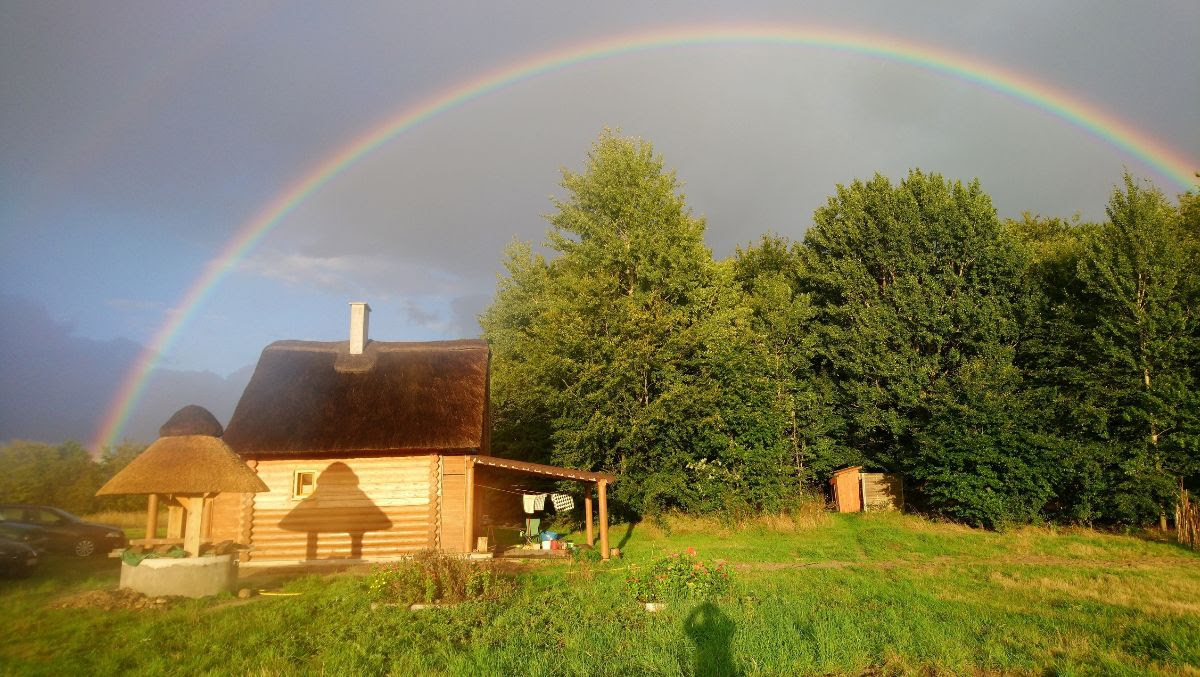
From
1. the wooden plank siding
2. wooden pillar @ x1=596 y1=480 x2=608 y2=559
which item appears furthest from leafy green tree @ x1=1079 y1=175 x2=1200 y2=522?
wooden pillar @ x1=596 y1=480 x2=608 y2=559

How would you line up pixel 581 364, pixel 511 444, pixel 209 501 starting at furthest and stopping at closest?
pixel 511 444, pixel 581 364, pixel 209 501

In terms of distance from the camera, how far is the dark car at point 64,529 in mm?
17781

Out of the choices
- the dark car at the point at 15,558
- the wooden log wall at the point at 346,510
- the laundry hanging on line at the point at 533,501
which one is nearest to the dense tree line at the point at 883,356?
the laundry hanging on line at the point at 533,501

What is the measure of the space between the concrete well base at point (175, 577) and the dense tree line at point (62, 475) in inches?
554

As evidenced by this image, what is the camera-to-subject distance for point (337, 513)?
18141 millimetres

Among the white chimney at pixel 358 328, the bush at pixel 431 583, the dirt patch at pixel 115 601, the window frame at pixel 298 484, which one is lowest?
the dirt patch at pixel 115 601

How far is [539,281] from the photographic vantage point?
35625mm

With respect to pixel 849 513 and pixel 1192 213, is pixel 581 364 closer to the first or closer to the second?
pixel 849 513

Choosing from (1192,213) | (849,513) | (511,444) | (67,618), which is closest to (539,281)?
(511,444)

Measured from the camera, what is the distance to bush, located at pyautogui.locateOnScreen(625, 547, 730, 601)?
1115 centimetres

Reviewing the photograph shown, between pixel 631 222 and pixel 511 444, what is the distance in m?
12.6

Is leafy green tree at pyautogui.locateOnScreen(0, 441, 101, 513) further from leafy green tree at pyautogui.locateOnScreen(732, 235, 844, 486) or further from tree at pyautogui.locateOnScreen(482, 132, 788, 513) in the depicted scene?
leafy green tree at pyautogui.locateOnScreen(732, 235, 844, 486)

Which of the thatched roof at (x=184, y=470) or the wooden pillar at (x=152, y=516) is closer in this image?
the thatched roof at (x=184, y=470)

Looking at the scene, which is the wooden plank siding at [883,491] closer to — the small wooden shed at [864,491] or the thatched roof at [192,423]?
the small wooden shed at [864,491]
